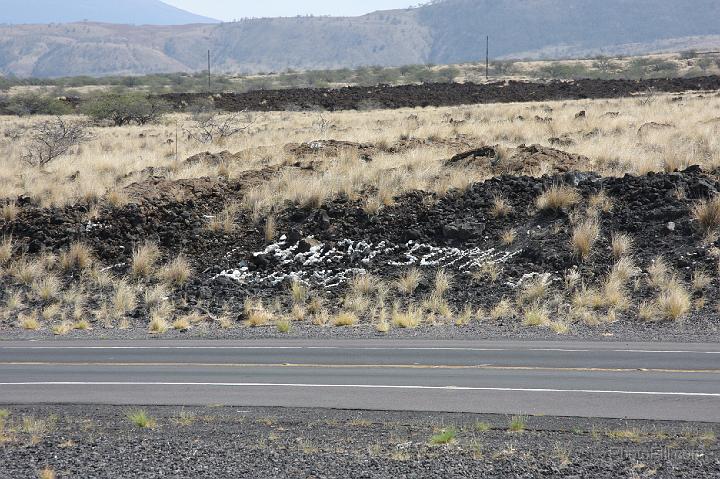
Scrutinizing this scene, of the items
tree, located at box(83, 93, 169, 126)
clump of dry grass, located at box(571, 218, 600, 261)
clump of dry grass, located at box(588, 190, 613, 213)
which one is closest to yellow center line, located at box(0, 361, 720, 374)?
clump of dry grass, located at box(571, 218, 600, 261)

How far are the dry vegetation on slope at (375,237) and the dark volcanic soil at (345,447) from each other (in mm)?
6762

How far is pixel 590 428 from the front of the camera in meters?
10.1

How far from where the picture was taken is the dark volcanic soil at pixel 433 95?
180 feet

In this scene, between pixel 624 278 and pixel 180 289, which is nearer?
pixel 624 278

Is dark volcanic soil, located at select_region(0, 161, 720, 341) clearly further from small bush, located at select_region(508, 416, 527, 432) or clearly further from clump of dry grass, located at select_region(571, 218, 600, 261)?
small bush, located at select_region(508, 416, 527, 432)

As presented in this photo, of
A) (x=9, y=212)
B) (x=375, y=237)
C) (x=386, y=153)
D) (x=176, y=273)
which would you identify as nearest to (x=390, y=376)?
(x=375, y=237)

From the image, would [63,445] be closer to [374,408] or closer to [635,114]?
[374,408]

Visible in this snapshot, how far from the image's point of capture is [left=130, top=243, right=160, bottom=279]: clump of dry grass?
73.5 ft

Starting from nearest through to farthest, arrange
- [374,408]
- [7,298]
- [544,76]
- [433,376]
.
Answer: [374,408] → [433,376] → [7,298] → [544,76]

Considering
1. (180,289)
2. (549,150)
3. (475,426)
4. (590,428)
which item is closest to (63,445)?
(475,426)

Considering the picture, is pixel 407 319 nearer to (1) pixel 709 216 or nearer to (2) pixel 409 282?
(2) pixel 409 282

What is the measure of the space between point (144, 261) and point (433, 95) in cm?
4015

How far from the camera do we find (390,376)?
1312 cm

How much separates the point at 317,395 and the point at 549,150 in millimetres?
17099
